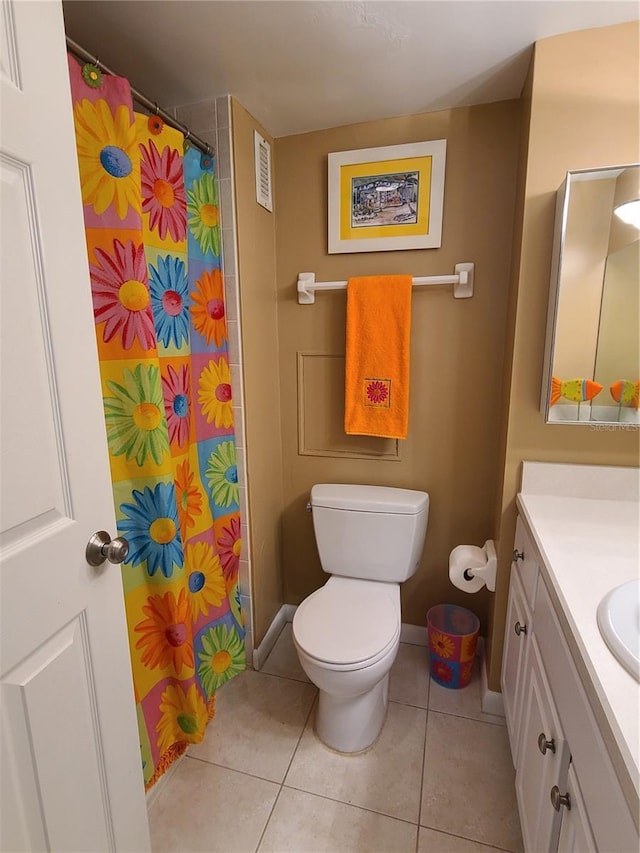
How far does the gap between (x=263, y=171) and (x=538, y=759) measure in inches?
80.3

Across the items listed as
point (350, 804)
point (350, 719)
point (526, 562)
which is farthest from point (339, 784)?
point (526, 562)

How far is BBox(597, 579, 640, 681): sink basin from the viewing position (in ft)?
2.30

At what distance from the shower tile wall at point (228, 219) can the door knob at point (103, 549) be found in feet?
2.67

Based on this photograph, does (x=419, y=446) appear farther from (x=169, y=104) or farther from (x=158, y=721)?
(x=169, y=104)

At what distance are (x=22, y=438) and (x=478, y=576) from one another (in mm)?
1491

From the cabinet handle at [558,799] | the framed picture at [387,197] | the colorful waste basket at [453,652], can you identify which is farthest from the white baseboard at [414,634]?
the framed picture at [387,197]

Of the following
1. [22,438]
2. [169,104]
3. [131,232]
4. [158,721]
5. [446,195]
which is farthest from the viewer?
[446,195]

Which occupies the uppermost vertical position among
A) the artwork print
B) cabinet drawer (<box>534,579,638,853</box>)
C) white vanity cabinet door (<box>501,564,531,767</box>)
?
the artwork print

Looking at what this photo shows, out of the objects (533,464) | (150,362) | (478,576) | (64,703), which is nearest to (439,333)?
(533,464)

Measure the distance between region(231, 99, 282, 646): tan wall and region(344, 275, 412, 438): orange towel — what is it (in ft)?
1.14

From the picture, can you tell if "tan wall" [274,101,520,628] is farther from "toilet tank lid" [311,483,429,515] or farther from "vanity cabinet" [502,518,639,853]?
"vanity cabinet" [502,518,639,853]

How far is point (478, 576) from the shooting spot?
5.22 feet

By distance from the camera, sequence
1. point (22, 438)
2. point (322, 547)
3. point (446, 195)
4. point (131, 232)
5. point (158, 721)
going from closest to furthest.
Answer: point (22, 438) → point (131, 232) → point (158, 721) → point (446, 195) → point (322, 547)

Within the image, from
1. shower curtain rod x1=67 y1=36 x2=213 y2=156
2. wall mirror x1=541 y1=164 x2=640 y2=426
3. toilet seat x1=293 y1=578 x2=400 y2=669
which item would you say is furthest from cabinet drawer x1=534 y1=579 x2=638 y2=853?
shower curtain rod x1=67 y1=36 x2=213 y2=156
